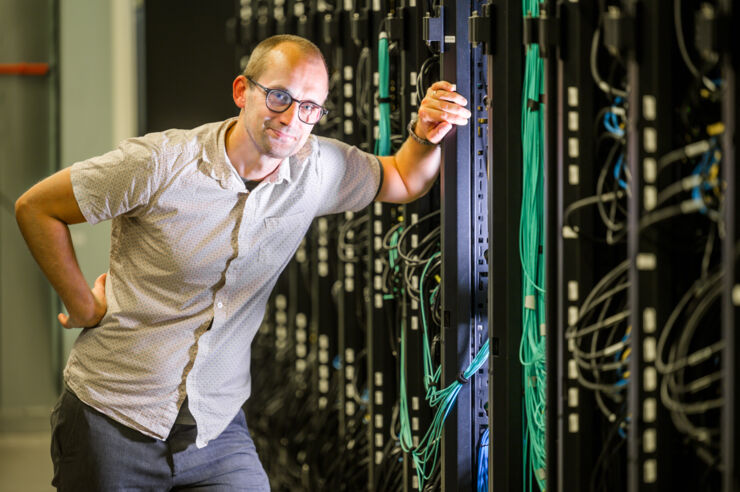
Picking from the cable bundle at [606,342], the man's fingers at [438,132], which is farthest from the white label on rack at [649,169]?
the man's fingers at [438,132]

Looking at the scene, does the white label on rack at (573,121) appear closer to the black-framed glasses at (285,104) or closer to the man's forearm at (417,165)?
the man's forearm at (417,165)

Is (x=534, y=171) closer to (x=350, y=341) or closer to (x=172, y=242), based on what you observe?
(x=172, y=242)

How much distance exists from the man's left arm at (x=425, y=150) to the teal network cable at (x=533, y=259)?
0.20 m

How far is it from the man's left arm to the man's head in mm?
305

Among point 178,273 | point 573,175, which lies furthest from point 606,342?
point 178,273

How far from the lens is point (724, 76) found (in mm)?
1644

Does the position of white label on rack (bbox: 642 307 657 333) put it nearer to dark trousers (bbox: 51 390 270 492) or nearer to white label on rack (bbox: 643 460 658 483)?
white label on rack (bbox: 643 460 658 483)

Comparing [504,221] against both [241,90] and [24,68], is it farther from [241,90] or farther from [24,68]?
[24,68]

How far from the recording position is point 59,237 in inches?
91.9

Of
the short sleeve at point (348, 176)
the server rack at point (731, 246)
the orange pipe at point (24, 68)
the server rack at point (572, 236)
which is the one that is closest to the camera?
the server rack at point (731, 246)

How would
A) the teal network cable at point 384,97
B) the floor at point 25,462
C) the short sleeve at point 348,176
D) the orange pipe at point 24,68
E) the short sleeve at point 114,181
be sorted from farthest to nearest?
the orange pipe at point 24,68
the floor at point 25,462
the teal network cable at point 384,97
the short sleeve at point 348,176
the short sleeve at point 114,181

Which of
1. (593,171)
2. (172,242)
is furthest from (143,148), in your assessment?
(593,171)

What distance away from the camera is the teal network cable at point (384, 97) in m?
3.00

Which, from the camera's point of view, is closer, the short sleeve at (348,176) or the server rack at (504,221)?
the server rack at (504,221)
